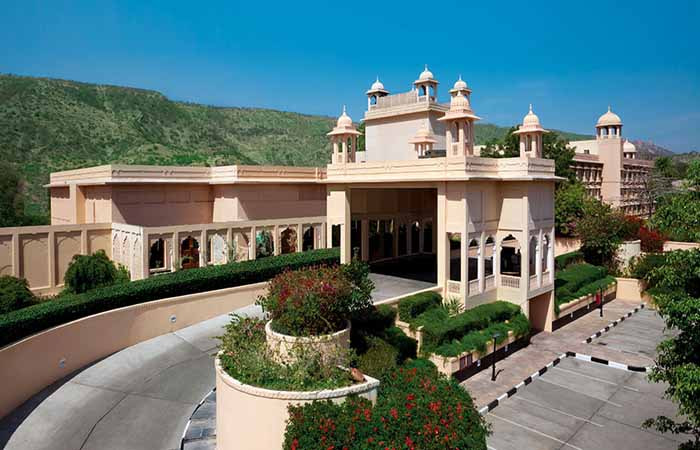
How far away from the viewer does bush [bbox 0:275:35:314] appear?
16.1 m

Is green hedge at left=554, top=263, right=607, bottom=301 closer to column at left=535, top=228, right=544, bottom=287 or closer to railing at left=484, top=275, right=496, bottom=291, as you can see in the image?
column at left=535, top=228, right=544, bottom=287

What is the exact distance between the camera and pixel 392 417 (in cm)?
896

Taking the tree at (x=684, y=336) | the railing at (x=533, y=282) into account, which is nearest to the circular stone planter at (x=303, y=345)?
the tree at (x=684, y=336)

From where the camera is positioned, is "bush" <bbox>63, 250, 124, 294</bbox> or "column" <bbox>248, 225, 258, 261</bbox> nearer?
"bush" <bbox>63, 250, 124, 294</bbox>

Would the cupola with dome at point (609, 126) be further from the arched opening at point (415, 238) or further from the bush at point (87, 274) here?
the bush at point (87, 274)

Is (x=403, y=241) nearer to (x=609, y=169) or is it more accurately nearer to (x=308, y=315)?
(x=308, y=315)

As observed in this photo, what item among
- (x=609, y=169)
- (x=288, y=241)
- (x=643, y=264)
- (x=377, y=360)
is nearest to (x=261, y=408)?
(x=377, y=360)

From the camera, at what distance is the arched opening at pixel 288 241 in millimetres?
24984

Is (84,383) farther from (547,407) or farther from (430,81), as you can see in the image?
(430,81)

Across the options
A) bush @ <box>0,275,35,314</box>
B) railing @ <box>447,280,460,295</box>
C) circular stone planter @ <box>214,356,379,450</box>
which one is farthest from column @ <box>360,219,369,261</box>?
circular stone planter @ <box>214,356,379,450</box>

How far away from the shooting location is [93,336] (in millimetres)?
15641

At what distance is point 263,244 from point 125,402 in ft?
35.2

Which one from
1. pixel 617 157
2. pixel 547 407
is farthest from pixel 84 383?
pixel 617 157

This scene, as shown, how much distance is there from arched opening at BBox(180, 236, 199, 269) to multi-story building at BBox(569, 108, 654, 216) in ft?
99.5
